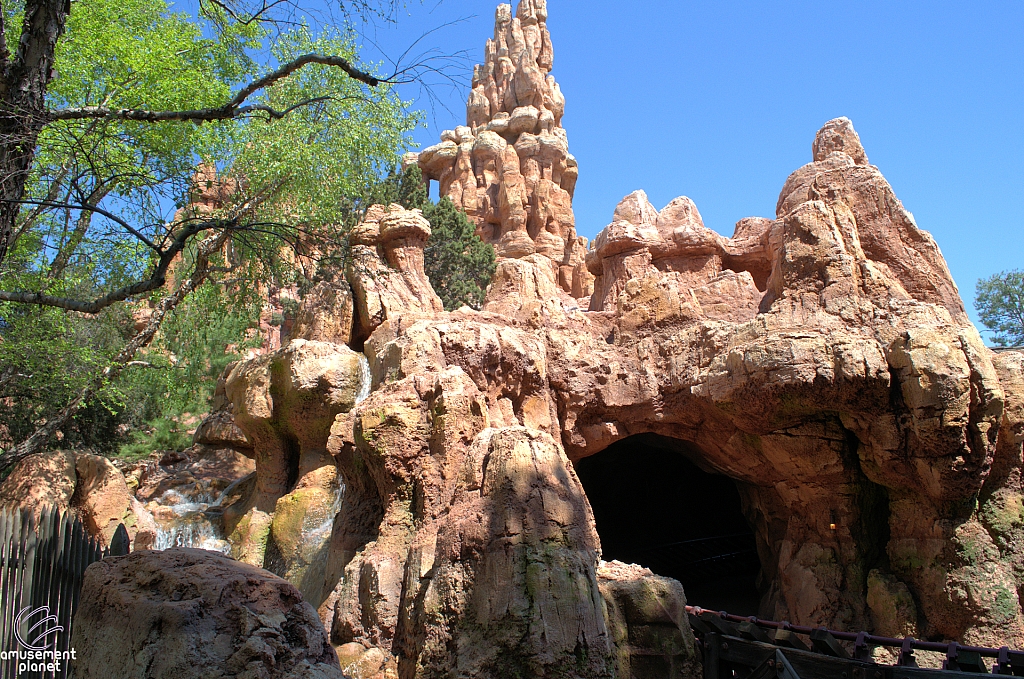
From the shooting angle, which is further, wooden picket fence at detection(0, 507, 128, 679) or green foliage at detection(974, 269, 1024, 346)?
green foliage at detection(974, 269, 1024, 346)

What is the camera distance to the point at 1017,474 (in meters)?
10.3

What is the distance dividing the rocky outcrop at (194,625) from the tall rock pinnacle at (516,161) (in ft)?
101

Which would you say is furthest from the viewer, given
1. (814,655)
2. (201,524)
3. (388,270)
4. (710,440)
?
(388,270)

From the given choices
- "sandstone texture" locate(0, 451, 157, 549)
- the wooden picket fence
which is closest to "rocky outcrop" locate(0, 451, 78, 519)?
"sandstone texture" locate(0, 451, 157, 549)

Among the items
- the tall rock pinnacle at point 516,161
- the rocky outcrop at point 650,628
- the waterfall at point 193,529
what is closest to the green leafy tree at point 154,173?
the waterfall at point 193,529

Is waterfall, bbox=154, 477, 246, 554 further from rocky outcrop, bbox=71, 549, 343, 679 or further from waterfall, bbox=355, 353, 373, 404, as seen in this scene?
rocky outcrop, bbox=71, 549, 343, 679

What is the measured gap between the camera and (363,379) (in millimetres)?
11812

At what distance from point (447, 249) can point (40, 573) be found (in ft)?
60.0

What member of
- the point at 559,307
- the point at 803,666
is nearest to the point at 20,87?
the point at 803,666

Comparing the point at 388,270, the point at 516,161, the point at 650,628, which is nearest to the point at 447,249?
the point at 388,270

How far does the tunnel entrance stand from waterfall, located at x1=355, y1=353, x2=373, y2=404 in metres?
5.23

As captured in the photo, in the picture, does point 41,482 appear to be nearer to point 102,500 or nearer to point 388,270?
point 102,500

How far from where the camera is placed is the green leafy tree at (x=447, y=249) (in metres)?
21.6

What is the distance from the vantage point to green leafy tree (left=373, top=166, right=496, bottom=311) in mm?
21594
